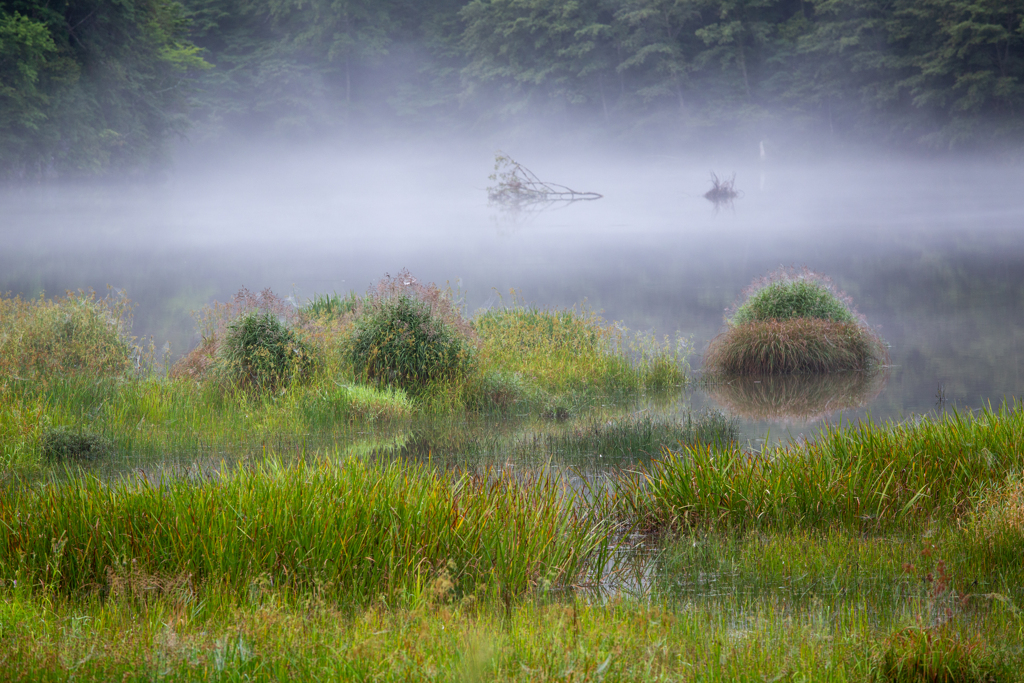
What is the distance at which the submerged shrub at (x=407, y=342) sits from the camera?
11289 millimetres

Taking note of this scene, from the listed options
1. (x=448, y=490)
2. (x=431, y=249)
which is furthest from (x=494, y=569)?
(x=431, y=249)

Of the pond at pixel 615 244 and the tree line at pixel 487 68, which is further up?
the tree line at pixel 487 68

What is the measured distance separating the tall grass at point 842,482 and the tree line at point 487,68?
4079 cm

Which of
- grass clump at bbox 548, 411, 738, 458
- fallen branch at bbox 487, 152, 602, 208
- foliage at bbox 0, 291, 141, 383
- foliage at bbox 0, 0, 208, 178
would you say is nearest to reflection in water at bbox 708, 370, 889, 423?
grass clump at bbox 548, 411, 738, 458

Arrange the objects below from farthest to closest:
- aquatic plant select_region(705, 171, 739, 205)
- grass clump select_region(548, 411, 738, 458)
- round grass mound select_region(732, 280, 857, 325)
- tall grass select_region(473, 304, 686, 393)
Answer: aquatic plant select_region(705, 171, 739, 205)
round grass mound select_region(732, 280, 857, 325)
tall grass select_region(473, 304, 686, 393)
grass clump select_region(548, 411, 738, 458)

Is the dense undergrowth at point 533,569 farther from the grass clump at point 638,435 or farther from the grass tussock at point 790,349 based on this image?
the grass tussock at point 790,349

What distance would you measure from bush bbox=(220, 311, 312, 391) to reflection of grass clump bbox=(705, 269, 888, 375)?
6136mm

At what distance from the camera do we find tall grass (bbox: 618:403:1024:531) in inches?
221

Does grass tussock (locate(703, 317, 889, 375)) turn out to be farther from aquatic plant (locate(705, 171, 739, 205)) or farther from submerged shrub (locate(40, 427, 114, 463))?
aquatic plant (locate(705, 171, 739, 205))

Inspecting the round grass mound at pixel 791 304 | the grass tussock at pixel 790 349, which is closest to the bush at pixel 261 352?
the grass tussock at pixel 790 349

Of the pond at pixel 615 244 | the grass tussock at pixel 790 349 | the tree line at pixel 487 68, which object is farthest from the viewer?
the tree line at pixel 487 68

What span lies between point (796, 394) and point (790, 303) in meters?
2.51

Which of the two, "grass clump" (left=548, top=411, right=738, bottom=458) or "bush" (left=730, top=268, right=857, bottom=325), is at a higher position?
"bush" (left=730, top=268, right=857, bottom=325)

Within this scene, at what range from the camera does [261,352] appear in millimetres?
10922
